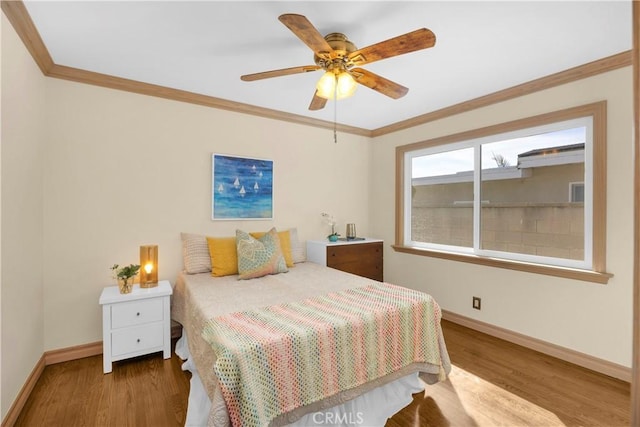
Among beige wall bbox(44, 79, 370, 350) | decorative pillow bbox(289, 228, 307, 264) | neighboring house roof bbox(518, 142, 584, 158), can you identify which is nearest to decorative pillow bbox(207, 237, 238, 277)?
beige wall bbox(44, 79, 370, 350)

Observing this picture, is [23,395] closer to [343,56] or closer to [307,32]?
[307,32]

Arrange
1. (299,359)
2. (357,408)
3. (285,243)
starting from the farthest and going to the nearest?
(285,243) < (357,408) < (299,359)

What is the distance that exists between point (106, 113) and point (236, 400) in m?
2.64

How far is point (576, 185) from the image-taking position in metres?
2.57

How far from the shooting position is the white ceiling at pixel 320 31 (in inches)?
68.1

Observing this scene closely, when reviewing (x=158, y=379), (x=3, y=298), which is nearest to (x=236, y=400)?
(x=158, y=379)

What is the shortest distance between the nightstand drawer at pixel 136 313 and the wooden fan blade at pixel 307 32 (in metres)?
2.26

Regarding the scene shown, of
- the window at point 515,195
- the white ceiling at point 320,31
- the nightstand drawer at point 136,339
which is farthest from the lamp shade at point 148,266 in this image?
the window at point 515,195

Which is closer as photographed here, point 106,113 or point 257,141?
point 106,113

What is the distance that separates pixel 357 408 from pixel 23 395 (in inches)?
84.3

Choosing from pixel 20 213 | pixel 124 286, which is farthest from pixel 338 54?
pixel 124 286

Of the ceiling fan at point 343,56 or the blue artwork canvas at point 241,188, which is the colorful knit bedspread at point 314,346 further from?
the blue artwork canvas at point 241,188

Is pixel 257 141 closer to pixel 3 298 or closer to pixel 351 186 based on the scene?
pixel 351 186

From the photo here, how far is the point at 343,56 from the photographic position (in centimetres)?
188
